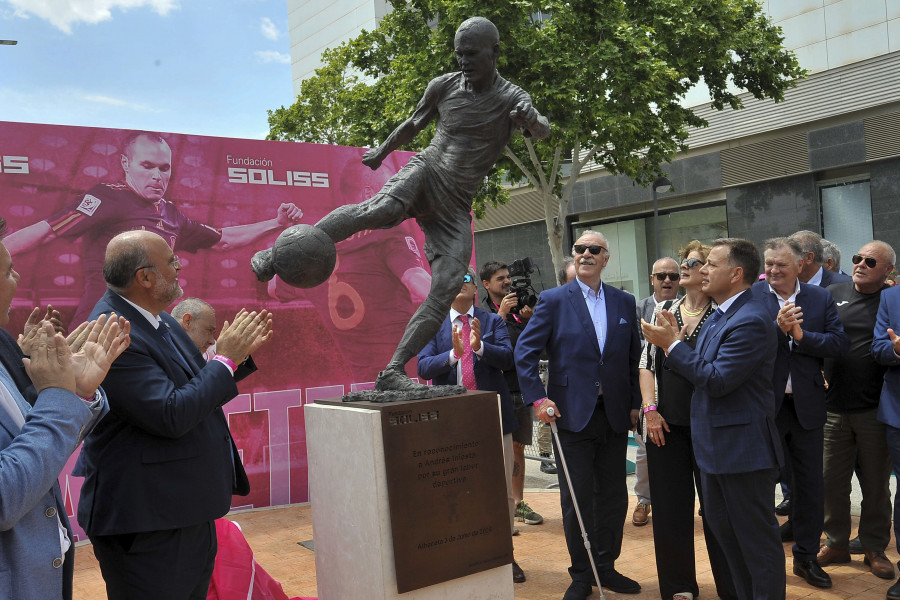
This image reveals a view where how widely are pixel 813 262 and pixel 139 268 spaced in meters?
4.72

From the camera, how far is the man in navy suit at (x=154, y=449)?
2664 mm

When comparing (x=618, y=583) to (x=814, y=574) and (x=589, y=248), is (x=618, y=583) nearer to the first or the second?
(x=814, y=574)

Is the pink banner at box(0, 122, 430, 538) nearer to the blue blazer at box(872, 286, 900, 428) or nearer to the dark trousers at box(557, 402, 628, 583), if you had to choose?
the dark trousers at box(557, 402, 628, 583)

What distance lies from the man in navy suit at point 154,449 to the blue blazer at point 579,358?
6.95 ft

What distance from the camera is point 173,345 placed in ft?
9.89

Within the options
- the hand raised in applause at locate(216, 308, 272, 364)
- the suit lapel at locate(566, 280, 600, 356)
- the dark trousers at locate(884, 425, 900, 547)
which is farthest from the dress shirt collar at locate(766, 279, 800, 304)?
the hand raised in applause at locate(216, 308, 272, 364)

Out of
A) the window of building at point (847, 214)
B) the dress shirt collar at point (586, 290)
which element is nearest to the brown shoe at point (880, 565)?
the dress shirt collar at point (586, 290)

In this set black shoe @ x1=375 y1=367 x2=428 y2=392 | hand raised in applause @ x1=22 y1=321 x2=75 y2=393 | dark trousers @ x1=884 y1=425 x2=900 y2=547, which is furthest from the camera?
dark trousers @ x1=884 y1=425 x2=900 y2=547

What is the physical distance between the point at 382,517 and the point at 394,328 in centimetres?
451

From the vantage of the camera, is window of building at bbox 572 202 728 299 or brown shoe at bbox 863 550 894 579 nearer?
brown shoe at bbox 863 550 894 579

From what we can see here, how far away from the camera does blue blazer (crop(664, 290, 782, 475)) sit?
3.55 metres

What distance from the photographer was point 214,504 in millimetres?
2844

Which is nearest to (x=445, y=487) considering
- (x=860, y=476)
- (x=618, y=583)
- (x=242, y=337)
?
(x=242, y=337)

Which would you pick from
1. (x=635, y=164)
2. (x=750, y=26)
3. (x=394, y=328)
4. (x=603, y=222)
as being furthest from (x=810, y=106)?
(x=394, y=328)
